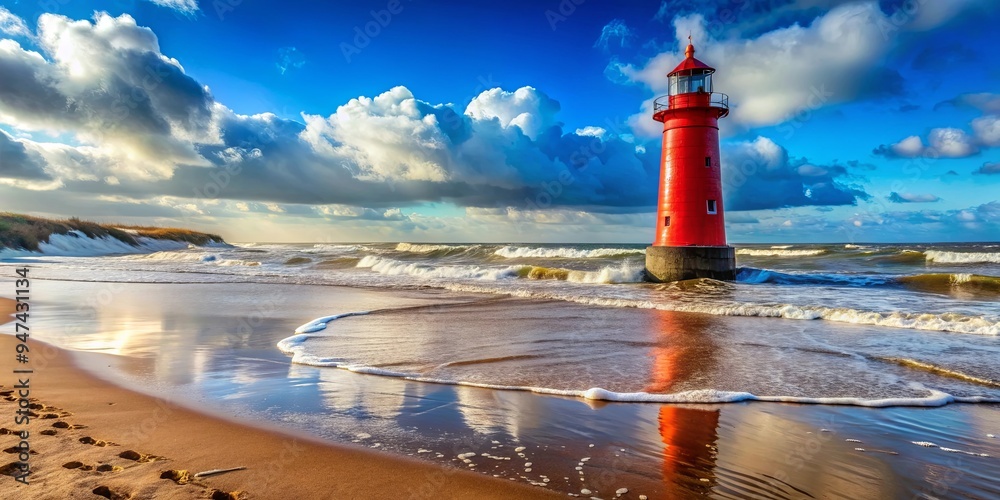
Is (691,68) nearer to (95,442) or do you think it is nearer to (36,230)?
(95,442)

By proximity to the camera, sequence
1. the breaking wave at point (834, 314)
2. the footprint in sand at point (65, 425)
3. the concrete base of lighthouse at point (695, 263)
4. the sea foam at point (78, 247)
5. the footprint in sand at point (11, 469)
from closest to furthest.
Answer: the footprint in sand at point (11, 469)
the footprint in sand at point (65, 425)
the breaking wave at point (834, 314)
the concrete base of lighthouse at point (695, 263)
the sea foam at point (78, 247)

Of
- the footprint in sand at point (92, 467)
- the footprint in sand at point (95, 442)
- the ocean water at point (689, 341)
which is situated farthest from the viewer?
the ocean water at point (689, 341)

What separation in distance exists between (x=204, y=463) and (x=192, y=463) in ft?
0.22

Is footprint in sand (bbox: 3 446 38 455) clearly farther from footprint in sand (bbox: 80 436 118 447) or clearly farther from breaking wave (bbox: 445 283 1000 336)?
breaking wave (bbox: 445 283 1000 336)

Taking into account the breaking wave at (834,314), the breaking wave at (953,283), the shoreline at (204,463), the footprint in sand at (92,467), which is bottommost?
the shoreline at (204,463)

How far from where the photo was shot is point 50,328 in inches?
345

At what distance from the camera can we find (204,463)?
3.21 m

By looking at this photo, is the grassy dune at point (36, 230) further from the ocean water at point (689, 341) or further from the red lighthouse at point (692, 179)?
the red lighthouse at point (692, 179)

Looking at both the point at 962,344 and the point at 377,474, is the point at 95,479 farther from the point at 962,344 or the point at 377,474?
the point at 962,344

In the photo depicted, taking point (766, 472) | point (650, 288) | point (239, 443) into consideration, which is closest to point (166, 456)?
point (239, 443)

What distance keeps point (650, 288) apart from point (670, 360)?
991 cm

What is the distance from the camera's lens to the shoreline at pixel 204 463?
9.23 ft

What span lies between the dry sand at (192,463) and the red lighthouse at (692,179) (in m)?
14.8

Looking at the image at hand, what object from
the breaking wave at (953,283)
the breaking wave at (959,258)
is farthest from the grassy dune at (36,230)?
the breaking wave at (959,258)
